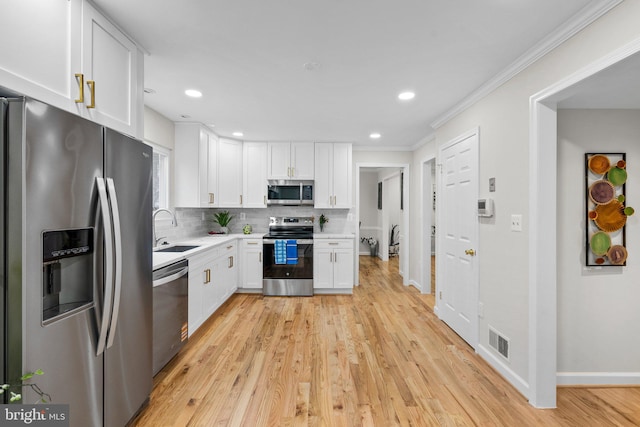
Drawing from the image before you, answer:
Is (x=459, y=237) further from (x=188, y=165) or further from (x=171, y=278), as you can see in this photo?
(x=188, y=165)

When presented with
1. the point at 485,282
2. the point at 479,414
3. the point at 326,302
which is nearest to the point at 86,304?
the point at 479,414

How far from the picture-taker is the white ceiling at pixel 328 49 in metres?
1.62

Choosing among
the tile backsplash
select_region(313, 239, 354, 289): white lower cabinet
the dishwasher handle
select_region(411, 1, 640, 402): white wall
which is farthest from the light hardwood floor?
the tile backsplash

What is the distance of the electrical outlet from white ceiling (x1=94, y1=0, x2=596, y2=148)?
118 cm

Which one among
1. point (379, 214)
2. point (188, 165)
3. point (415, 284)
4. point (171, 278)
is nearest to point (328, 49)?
point (171, 278)

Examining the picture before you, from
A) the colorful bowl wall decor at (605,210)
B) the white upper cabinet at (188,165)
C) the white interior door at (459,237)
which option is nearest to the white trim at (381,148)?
the white interior door at (459,237)

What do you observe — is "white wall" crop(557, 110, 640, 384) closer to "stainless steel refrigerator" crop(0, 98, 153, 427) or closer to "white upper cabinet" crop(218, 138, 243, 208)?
"stainless steel refrigerator" crop(0, 98, 153, 427)

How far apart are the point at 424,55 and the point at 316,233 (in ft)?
11.1

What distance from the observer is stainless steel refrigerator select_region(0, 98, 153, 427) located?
1.08 meters

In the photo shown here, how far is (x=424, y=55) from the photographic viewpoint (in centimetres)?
208

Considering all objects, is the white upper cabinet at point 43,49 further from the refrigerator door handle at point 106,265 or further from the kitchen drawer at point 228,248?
the kitchen drawer at point 228,248

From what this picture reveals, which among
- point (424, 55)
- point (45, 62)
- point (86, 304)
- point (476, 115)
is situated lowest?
point (86, 304)

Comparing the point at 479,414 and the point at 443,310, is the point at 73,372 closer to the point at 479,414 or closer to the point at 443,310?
the point at 479,414

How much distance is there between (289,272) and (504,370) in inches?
113
